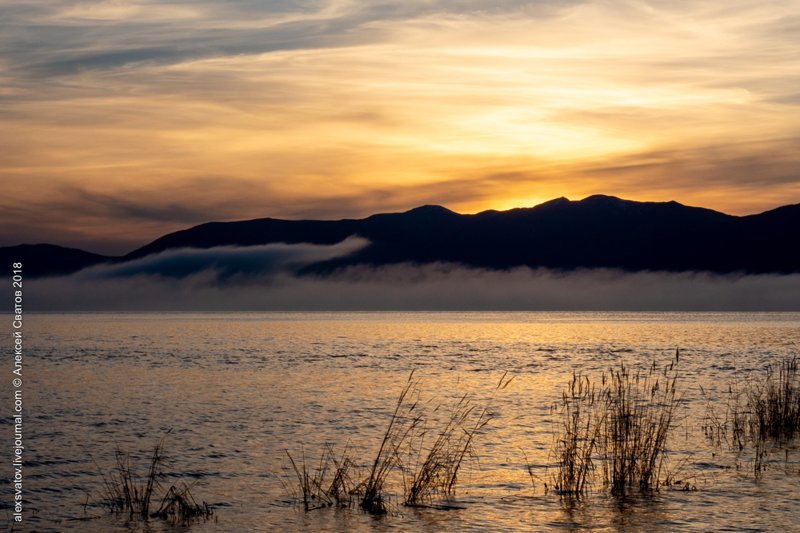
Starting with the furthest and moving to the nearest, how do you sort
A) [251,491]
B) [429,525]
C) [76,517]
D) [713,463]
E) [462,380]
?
1. [462,380]
2. [713,463]
3. [251,491]
4. [76,517]
5. [429,525]

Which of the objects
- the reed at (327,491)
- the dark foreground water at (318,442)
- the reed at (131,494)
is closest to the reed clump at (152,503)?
the reed at (131,494)

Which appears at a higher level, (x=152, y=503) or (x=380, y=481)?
(x=380, y=481)

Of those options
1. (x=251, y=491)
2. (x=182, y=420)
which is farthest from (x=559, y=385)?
(x=251, y=491)

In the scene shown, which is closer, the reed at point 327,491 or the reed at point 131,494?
the reed at point 131,494

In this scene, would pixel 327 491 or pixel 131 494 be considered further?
pixel 131 494

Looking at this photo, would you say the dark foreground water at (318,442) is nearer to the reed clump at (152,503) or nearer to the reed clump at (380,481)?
the reed clump at (152,503)

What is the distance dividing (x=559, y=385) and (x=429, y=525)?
3391cm

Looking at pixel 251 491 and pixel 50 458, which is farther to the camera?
pixel 50 458

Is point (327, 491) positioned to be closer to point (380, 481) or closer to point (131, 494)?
point (380, 481)

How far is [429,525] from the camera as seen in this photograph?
58.1 ft

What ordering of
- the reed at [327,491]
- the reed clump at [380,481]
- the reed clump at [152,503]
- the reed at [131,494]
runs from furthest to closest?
the reed at [327,491] < the reed clump at [380,481] < the reed at [131,494] < the reed clump at [152,503]

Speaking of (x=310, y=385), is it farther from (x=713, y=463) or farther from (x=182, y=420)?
(x=713, y=463)

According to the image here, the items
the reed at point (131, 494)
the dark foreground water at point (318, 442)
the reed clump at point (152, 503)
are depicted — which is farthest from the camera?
the reed at point (131, 494)

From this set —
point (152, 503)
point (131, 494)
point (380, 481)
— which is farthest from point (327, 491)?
point (131, 494)
